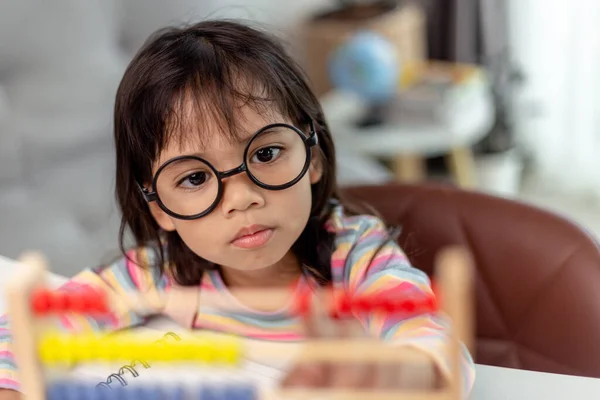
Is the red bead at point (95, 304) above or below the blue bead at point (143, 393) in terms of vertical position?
above

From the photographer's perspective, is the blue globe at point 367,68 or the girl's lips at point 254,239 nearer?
the girl's lips at point 254,239

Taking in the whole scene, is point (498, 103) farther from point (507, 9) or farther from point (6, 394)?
point (6, 394)

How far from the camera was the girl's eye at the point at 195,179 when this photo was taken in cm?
95

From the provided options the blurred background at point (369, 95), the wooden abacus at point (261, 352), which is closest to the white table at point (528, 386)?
the wooden abacus at point (261, 352)

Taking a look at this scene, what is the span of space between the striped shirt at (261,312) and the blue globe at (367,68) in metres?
1.16

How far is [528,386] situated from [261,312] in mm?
349

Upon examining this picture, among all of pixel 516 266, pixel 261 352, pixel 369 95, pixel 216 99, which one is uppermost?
pixel 216 99

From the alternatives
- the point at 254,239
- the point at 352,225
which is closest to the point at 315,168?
the point at 352,225

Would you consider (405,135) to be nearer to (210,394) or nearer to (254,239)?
(254,239)

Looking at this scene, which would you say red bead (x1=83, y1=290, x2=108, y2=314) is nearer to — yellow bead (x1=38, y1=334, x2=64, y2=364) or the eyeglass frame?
yellow bead (x1=38, y1=334, x2=64, y2=364)

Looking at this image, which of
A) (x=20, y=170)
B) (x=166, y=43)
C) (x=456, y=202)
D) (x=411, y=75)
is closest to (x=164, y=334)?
(x=166, y=43)

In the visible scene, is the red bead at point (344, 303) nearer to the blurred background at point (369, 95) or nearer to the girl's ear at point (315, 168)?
the girl's ear at point (315, 168)

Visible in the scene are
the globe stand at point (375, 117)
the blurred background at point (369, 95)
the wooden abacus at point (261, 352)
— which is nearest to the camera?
the wooden abacus at point (261, 352)

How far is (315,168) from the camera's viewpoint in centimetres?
111
